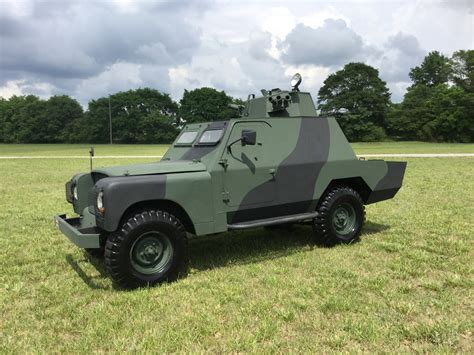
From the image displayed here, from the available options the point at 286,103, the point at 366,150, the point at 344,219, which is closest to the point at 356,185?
the point at 344,219

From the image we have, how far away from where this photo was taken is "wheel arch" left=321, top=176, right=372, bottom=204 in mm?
6981

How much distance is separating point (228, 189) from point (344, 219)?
2316mm

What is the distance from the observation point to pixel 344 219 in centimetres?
705

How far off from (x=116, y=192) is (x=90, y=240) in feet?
2.22

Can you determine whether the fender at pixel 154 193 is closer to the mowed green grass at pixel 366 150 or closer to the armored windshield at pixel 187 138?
the armored windshield at pixel 187 138

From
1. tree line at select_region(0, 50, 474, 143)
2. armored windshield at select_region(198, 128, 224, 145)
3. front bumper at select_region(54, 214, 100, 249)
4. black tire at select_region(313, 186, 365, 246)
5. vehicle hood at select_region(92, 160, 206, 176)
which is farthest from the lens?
tree line at select_region(0, 50, 474, 143)

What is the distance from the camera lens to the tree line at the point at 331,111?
63.8 m

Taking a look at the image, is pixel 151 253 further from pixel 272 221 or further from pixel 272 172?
pixel 272 172

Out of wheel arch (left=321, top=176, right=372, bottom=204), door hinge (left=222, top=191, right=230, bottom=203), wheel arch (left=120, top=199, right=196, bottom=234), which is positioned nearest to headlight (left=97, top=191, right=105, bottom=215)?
wheel arch (left=120, top=199, right=196, bottom=234)

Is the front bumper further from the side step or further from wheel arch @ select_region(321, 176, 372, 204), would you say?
wheel arch @ select_region(321, 176, 372, 204)

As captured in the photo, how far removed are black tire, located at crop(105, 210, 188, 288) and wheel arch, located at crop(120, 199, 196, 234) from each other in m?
0.11

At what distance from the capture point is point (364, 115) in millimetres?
65312

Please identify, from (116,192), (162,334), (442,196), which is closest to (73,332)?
(162,334)

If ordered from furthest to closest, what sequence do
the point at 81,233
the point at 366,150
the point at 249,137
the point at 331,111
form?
1. the point at 331,111
2. the point at 366,150
3. the point at 249,137
4. the point at 81,233
